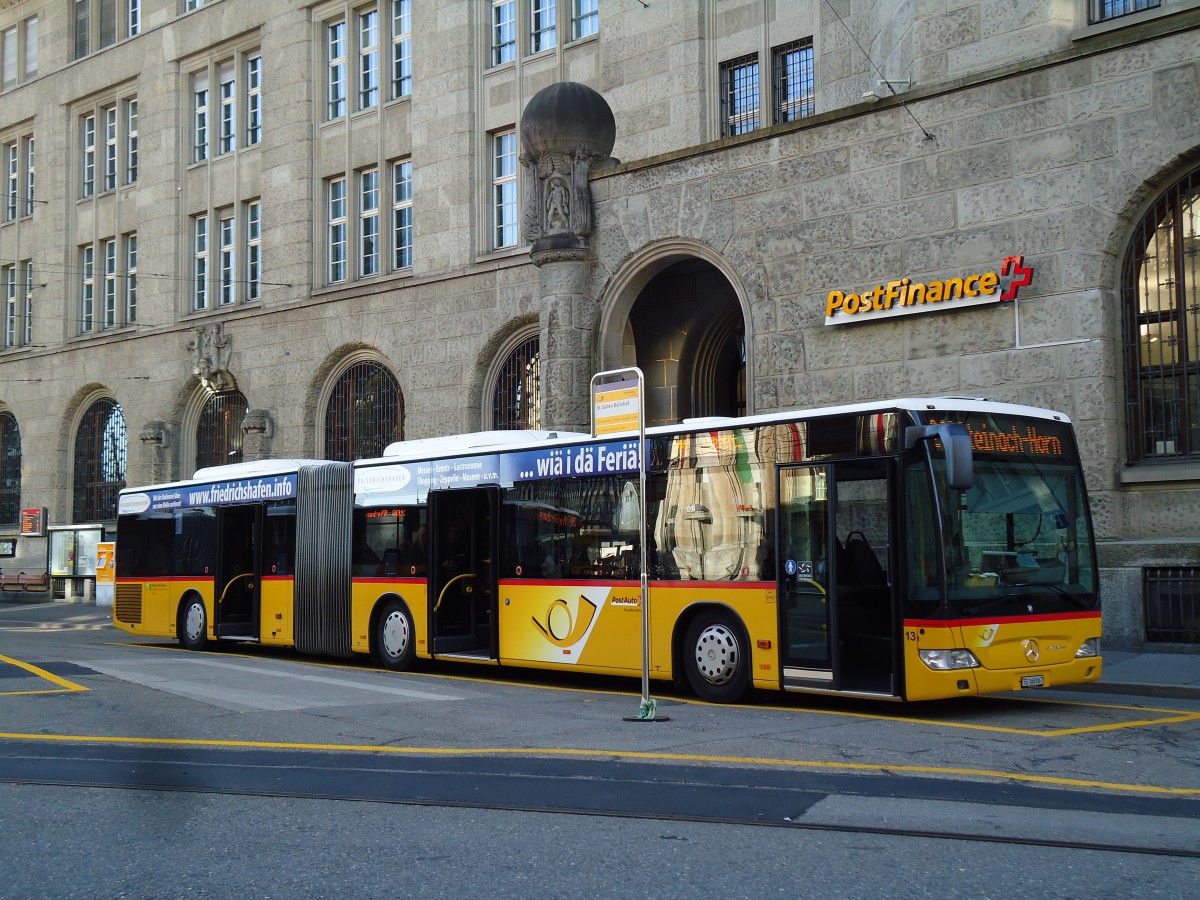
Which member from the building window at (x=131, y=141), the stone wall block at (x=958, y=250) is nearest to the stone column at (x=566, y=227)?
the stone wall block at (x=958, y=250)

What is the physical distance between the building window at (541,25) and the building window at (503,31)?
0.41m

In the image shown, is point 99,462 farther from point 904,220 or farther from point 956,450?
point 956,450

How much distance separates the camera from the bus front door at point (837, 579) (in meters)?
11.2

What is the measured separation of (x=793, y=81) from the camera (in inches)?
902

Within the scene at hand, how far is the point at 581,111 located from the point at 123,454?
20.7m

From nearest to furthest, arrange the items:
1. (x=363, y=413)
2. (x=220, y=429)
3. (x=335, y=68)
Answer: (x=363, y=413)
(x=335, y=68)
(x=220, y=429)

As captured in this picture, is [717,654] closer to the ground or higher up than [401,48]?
closer to the ground

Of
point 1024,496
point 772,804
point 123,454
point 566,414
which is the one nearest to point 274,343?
point 123,454

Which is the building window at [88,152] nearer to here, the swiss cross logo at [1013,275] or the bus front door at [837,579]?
the swiss cross logo at [1013,275]

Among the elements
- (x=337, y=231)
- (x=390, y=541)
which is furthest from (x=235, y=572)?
(x=337, y=231)

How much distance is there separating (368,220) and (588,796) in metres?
24.7

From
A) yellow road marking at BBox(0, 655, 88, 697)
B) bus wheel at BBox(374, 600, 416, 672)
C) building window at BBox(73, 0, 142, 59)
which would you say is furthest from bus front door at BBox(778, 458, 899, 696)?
building window at BBox(73, 0, 142, 59)

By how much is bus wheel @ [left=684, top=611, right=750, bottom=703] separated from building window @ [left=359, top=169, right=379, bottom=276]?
19158 mm

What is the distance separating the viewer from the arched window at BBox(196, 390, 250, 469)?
1325 inches
